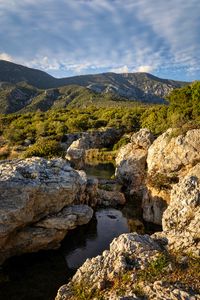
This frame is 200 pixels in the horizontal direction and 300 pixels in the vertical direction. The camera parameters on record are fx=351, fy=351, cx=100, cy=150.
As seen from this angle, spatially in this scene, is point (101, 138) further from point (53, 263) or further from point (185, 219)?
point (185, 219)

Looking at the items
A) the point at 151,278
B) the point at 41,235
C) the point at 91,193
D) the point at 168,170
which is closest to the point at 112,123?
the point at 91,193

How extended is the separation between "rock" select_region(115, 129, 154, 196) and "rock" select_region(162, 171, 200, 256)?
16119 millimetres

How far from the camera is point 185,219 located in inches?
837

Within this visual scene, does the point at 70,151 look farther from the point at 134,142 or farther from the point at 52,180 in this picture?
the point at 52,180

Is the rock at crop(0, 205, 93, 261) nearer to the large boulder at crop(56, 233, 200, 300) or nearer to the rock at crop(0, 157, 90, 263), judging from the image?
the rock at crop(0, 157, 90, 263)

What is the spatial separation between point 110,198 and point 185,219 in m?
17.2

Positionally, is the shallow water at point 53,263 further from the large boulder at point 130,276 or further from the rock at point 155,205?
the large boulder at point 130,276

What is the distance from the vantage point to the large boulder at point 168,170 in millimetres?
32281

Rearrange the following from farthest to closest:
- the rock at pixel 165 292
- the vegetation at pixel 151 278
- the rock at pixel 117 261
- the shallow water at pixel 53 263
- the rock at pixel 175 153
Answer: the rock at pixel 175 153
the shallow water at pixel 53 263
the rock at pixel 117 261
the vegetation at pixel 151 278
the rock at pixel 165 292

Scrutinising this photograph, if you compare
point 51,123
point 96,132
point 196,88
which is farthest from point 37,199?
point 51,123

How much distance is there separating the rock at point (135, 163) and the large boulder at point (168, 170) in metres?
4.98

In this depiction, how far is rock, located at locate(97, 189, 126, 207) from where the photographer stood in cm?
3738

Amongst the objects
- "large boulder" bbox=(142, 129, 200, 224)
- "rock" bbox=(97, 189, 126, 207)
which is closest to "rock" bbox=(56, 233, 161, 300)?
"large boulder" bbox=(142, 129, 200, 224)

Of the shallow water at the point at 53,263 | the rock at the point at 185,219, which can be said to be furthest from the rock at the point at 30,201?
the rock at the point at 185,219
